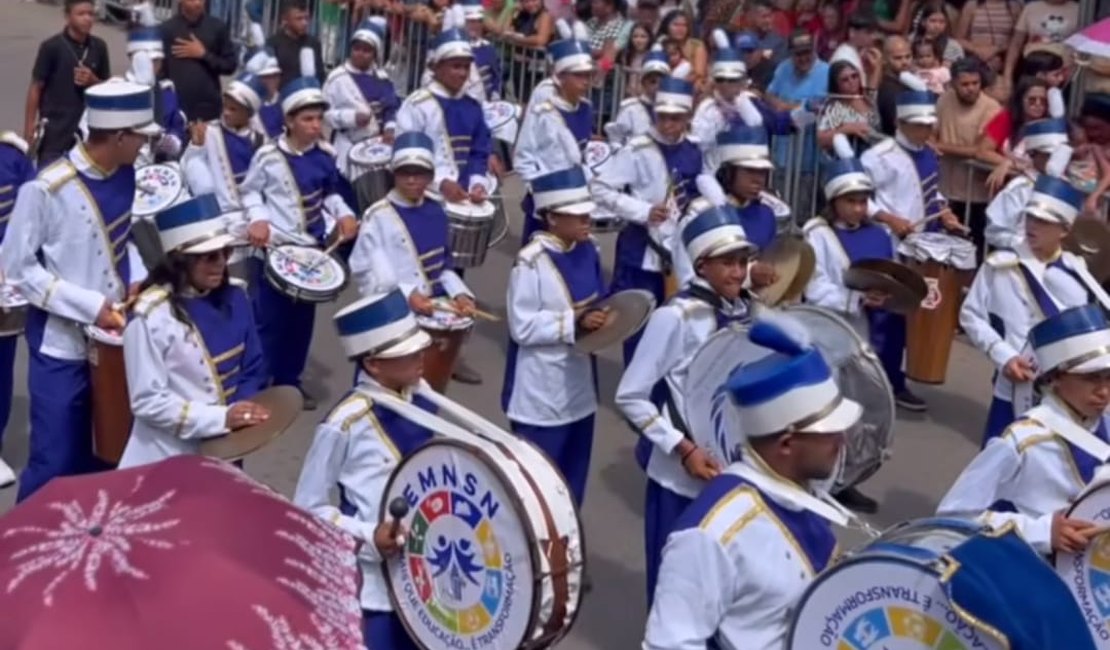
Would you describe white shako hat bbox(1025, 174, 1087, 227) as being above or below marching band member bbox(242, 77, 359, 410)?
above

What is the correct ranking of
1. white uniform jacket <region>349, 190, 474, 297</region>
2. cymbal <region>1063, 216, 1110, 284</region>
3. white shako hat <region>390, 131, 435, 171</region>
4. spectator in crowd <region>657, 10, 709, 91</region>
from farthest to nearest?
spectator in crowd <region>657, 10, 709, 91</region> → cymbal <region>1063, 216, 1110, 284</region> → white shako hat <region>390, 131, 435, 171</region> → white uniform jacket <region>349, 190, 474, 297</region>

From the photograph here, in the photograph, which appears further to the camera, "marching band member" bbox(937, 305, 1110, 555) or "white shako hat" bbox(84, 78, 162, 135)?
"white shako hat" bbox(84, 78, 162, 135)

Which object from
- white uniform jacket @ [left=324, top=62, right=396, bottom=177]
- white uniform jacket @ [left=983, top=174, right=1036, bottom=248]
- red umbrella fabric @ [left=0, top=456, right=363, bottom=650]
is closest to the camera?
red umbrella fabric @ [left=0, top=456, right=363, bottom=650]

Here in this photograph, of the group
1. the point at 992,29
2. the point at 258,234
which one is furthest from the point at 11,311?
the point at 992,29

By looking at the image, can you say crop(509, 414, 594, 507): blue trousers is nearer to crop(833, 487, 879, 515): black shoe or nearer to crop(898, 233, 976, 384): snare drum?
crop(833, 487, 879, 515): black shoe

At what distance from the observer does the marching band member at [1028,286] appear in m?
7.93

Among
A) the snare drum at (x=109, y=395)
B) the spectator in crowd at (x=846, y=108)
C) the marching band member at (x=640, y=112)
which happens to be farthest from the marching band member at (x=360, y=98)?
the snare drum at (x=109, y=395)

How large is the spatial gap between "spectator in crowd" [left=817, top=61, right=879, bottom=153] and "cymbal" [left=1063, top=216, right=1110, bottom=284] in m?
2.78

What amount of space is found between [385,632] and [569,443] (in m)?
2.19

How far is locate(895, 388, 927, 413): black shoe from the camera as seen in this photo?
10.4 meters

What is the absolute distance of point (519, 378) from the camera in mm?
7695

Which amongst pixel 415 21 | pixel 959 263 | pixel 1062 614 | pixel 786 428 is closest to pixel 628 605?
pixel 959 263

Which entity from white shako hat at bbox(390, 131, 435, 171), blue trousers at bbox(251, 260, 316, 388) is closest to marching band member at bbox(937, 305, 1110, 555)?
white shako hat at bbox(390, 131, 435, 171)

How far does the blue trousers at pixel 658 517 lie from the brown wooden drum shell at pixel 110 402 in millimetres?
1866
